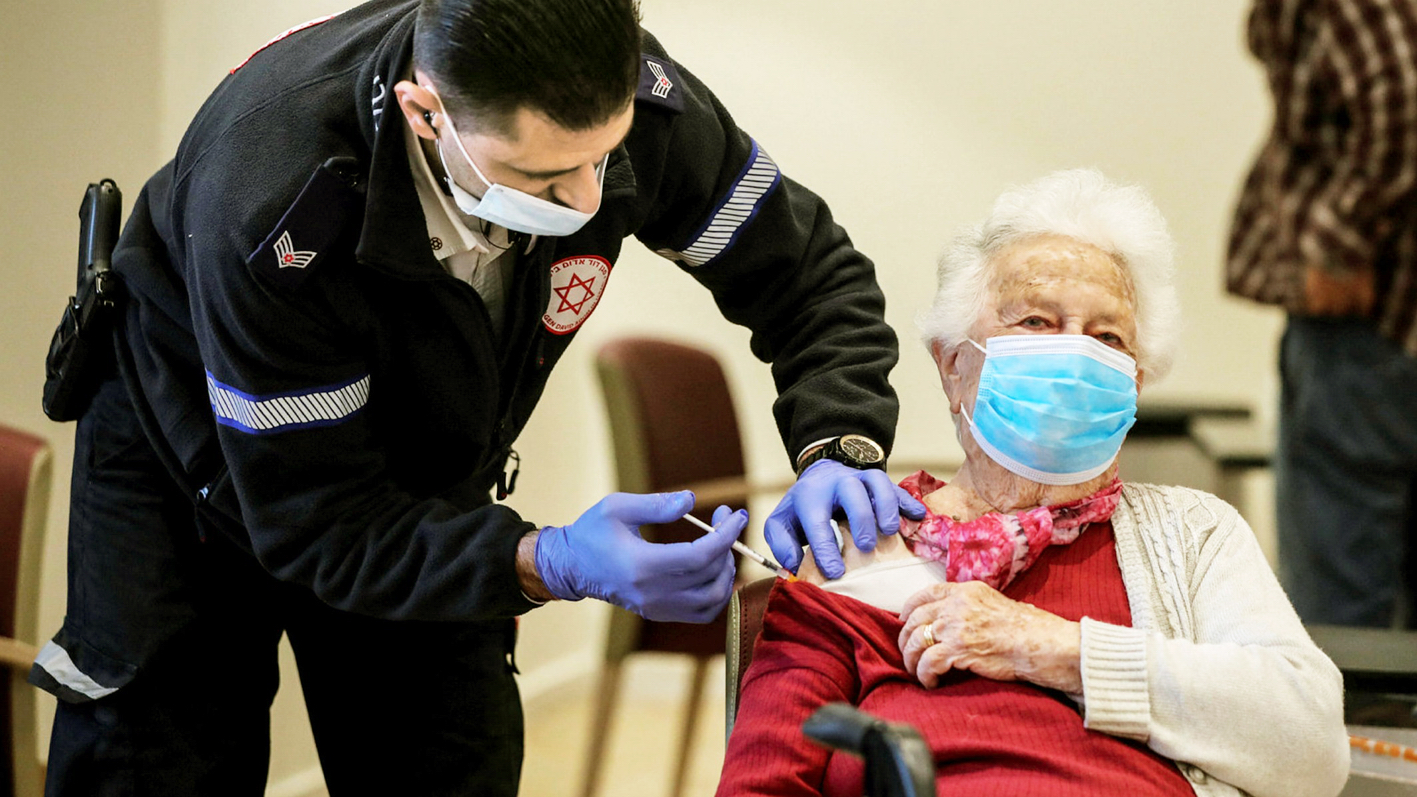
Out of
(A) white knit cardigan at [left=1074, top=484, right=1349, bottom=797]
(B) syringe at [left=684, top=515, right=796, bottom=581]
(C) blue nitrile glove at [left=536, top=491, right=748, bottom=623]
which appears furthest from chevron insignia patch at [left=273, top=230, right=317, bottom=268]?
(A) white knit cardigan at [left=1074, top=484, right=1349, bottom=797]

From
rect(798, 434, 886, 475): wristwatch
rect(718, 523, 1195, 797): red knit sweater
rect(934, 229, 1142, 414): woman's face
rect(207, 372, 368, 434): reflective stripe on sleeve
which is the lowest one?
rect(718, 523, 1195, 797): red knit sweater

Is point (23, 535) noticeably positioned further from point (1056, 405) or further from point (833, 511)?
point (1056, 405)

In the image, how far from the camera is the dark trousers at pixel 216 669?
1533 mm

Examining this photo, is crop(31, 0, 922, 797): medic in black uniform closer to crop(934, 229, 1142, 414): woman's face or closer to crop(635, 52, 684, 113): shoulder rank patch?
crop(635, 52, 684, 113): shoulder rank patch

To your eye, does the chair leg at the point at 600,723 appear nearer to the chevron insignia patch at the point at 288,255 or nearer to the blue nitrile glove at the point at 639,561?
the blue nitrile glove at the point at 639,561

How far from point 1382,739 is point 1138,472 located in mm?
2038

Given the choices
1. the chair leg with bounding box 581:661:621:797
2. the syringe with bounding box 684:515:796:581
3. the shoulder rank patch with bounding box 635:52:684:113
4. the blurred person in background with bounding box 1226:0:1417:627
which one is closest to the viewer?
the syringe with bounding box 684:515:796:581

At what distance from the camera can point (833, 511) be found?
1.52 m

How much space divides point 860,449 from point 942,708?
36cm

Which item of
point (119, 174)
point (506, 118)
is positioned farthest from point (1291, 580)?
point (119, 174)

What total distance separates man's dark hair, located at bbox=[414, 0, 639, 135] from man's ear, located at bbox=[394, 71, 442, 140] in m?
0.02

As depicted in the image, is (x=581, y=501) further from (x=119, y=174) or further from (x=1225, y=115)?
(x=1225, y=115)

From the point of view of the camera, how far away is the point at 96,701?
60.3 inches

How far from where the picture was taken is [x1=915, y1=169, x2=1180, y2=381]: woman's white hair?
153 cm
